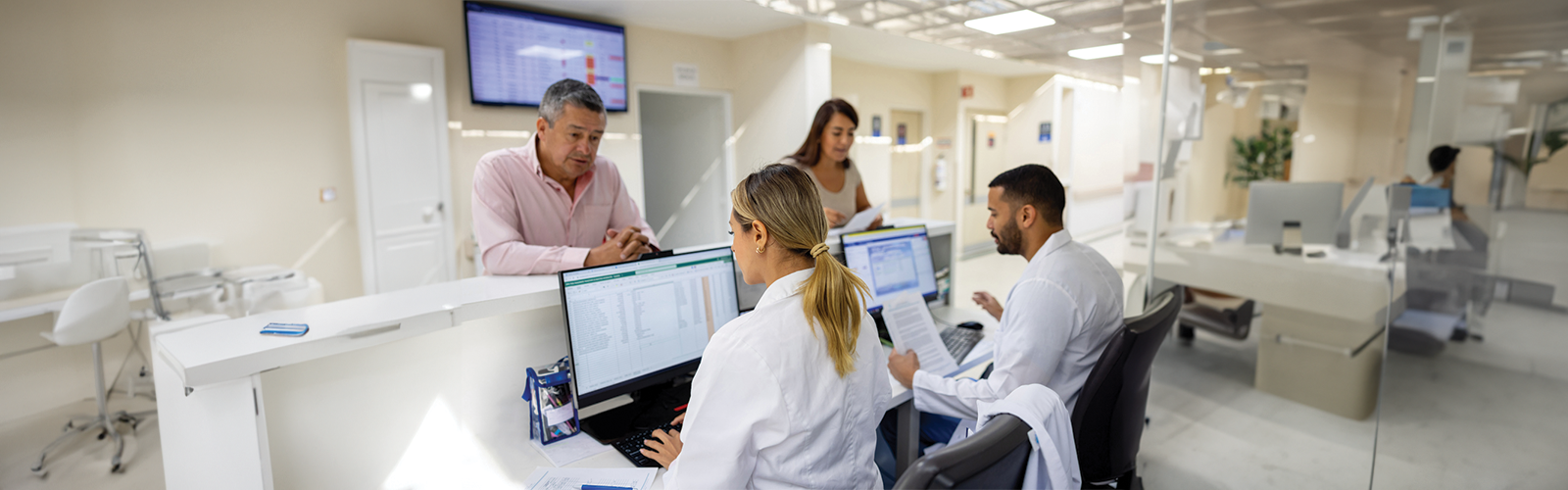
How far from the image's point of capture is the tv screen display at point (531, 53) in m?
4.26

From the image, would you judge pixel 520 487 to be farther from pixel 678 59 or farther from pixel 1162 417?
pixel 678 59

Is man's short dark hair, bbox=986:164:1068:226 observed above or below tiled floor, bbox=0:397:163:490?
above

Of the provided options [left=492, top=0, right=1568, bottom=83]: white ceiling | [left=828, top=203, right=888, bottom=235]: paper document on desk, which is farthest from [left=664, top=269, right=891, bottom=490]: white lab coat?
[left=492, top=0, right=1568, bottom=83]: white ceiling

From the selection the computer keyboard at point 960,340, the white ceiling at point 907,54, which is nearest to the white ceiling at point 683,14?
the white ceiling at point 907,54

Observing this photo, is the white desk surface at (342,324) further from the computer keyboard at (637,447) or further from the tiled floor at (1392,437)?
the tiled floor at (1392,437)

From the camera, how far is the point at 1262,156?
3.14m

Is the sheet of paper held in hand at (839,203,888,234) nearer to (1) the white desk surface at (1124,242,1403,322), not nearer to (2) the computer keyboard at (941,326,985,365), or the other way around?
(2) the computer keyboard at (941,326,985,365)

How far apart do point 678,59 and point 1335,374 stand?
15.7 feet

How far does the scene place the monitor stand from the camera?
1478 mm

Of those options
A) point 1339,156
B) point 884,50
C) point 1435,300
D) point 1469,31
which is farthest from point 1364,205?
point 884,50

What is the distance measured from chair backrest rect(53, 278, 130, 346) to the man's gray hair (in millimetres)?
2691


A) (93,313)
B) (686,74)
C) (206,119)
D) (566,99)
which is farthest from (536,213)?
(686,74)

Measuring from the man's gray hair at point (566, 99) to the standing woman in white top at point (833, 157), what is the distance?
1013 millimetres

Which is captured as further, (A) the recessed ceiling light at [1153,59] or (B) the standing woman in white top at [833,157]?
(A) the recessed ceiling light at [1153,59]
